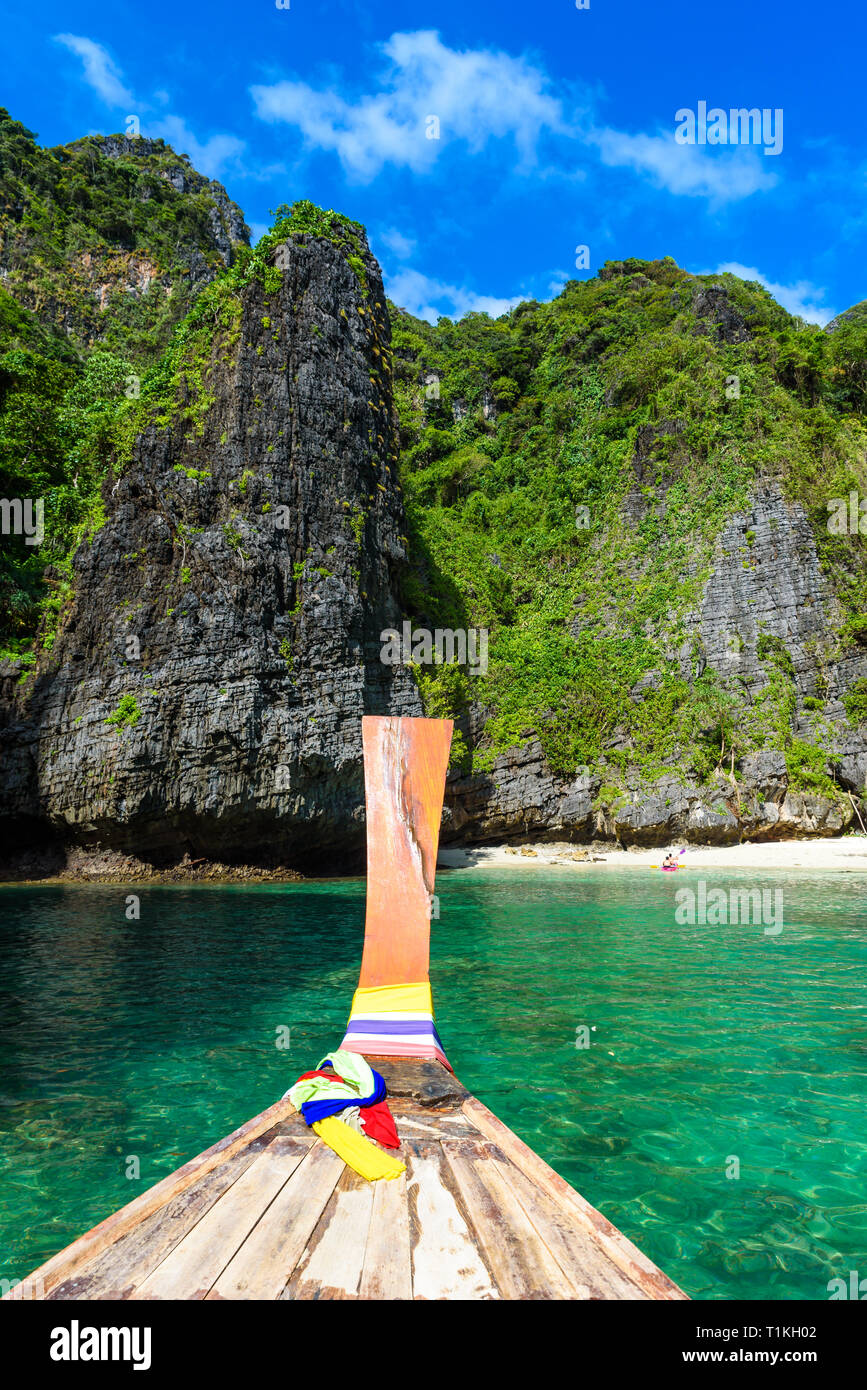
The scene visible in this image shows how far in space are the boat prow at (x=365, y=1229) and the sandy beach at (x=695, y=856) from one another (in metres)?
25.7

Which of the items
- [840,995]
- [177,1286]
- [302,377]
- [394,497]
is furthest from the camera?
[394,497]

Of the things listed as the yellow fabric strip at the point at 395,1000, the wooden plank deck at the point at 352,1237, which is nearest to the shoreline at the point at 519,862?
the yellow fabric strip at the point at 395,1000

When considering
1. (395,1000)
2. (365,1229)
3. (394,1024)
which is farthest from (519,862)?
(365,1229)

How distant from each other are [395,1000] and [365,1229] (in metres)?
3.71

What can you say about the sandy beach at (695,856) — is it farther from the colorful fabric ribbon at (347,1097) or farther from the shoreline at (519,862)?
the colorful fabric ribbon at (347,1097)

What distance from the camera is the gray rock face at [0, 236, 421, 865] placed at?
935 inches

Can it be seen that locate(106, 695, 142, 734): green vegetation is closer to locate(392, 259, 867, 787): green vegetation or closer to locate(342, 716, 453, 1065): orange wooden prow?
locate(392, 259, 867, 787): green vegetation

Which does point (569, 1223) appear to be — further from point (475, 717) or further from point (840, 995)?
point (475, 717)

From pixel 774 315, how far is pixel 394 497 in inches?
1462

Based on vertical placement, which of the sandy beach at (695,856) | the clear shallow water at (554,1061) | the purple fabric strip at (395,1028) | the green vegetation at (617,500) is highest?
the green vegetation at (617,500)

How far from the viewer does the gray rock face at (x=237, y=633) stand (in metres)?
23.8

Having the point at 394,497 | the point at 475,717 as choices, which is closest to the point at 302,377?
the point at 394,497

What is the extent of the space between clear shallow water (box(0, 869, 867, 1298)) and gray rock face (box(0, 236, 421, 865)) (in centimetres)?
906
